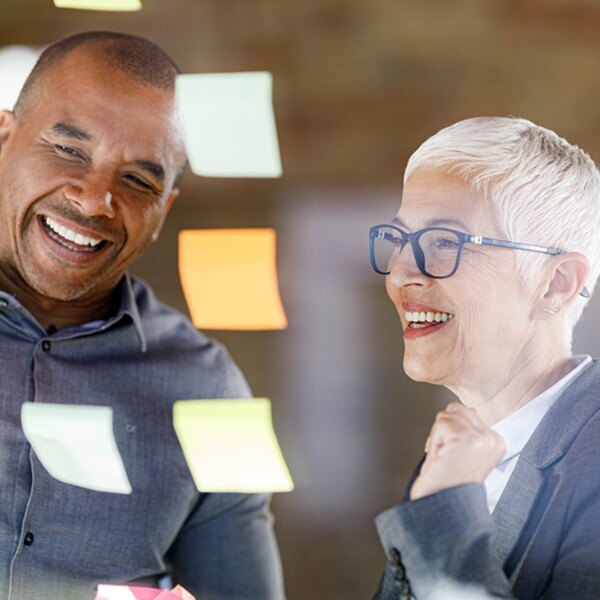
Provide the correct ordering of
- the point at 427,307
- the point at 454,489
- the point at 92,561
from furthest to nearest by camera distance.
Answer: the point at 92,561, the point at 427,307, the point at 454,489

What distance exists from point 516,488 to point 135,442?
2.49 ft

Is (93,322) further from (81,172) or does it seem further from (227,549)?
(227,549)

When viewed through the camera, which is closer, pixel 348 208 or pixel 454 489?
pixel 454 489

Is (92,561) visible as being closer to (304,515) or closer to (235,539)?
(235,539)

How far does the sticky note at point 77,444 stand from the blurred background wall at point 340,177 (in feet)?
0.93

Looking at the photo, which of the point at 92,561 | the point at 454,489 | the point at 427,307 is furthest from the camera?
the point at 92,561

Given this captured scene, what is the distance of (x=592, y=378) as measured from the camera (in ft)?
4.30

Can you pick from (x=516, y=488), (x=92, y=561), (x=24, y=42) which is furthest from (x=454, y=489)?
(x=24, y=42)

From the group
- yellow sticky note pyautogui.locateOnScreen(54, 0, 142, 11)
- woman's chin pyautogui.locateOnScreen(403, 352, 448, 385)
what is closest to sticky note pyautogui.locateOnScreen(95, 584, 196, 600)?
woman's chin pyautogui.locateOnScreen(403, 352, 448, 385)

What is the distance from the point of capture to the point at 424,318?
4.60ft

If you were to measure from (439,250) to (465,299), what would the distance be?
84mm

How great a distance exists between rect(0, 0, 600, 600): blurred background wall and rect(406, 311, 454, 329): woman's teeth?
0.29 ft

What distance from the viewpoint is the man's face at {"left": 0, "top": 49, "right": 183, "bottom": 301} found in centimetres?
168

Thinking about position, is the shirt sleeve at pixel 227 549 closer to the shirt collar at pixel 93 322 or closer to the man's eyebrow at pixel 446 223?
the shirt collar at pixel 93 322
